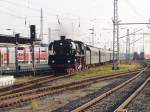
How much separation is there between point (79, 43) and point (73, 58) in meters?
4.32

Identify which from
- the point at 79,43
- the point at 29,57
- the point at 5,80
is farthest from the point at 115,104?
the point at 29,57

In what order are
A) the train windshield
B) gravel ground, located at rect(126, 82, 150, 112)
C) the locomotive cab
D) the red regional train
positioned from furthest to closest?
1. the red regional train
2. the train windshield
3. the locomotive cab
4. gravel ground, located at rect(126, 82, 150, 112)

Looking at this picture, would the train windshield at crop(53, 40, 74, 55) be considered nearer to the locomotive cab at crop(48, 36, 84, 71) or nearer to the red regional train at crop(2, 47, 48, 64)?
the locomotive cab at crop(48, 36, 84, 71)

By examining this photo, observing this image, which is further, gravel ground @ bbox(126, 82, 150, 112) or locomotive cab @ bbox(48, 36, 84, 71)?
locomotive cab @ bbox(48, 36, 84, 71)

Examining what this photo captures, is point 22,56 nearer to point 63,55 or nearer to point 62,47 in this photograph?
point 62,47

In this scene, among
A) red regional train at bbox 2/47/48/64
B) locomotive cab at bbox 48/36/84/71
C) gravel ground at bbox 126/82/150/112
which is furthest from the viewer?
red regional train at bbox 2/47/48/64

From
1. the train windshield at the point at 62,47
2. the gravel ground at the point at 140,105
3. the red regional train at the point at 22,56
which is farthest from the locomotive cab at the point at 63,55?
the red regional train at the point at 22,56

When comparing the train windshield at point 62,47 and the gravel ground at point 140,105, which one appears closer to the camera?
the gravel ground at point 140,105

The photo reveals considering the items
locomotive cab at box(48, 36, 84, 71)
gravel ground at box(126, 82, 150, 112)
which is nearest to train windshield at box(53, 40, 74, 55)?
locomotive cab at box(48, 36, 84, 71)

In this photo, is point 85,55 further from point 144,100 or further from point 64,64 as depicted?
point 144,100

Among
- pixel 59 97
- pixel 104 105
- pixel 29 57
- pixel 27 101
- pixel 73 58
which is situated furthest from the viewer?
pixel 29 57

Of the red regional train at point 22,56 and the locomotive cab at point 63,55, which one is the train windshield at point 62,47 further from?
the red regional train at point 22,56

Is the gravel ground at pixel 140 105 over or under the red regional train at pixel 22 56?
under

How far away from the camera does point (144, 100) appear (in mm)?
17703
